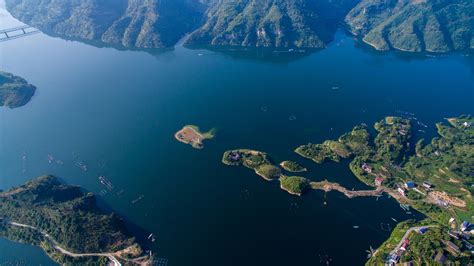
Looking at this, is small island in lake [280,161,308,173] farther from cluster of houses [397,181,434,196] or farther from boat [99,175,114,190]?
boat [99,175,114,190]

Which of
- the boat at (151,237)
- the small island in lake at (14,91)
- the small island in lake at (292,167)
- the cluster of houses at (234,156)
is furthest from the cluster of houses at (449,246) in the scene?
the small island in lake at (14,91)

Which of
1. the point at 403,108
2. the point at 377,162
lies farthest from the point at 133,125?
the point at 403,108

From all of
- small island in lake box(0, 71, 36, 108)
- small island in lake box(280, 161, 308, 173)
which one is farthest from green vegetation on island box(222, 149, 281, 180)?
small island in lake box(0, 71, 36, 108)

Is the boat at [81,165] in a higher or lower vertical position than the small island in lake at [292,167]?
lower

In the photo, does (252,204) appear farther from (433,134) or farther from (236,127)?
(433,134)

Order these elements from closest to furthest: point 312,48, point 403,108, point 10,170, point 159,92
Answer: point 10,170
point 403,108
point 159,92
point 312,48

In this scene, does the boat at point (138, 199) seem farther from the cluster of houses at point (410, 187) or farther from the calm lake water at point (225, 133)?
the cluster of houses at point (410, 187)
